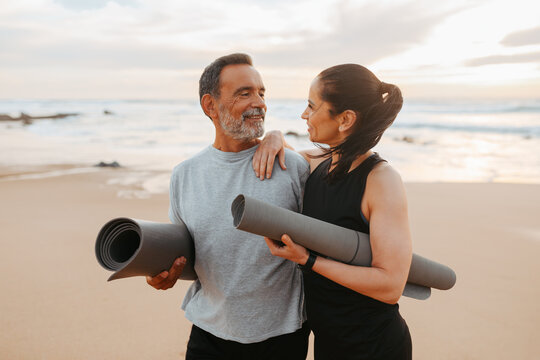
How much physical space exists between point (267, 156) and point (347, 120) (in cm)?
48

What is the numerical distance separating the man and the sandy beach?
1312 mm

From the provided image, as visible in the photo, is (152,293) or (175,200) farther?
(152,293)

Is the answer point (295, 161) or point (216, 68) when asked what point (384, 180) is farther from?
point (216, 68)

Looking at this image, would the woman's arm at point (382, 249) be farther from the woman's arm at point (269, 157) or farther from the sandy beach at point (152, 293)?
the sandy beach at point (152, 293)

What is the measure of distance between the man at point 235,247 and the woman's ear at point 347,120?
0.45 m

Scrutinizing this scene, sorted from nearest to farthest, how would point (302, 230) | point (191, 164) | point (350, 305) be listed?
point (302, 230), point (350, 305), point (191, 164)

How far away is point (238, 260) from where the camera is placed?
2.02m

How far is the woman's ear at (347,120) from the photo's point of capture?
1718 mm

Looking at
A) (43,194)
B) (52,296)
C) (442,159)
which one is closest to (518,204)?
(442,159)

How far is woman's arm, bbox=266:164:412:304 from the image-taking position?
5.08 feet

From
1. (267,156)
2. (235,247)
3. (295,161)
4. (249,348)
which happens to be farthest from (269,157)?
(249,348)

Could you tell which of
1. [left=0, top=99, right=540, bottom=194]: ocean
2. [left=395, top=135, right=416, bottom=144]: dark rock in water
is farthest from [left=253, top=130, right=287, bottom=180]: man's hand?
[left=395, top=135, right=416, bottom=144]: dark rock in water

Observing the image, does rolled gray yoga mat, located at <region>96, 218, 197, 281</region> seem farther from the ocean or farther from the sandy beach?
the ocean

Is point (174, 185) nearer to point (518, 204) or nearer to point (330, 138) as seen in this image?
point (330, 138)
